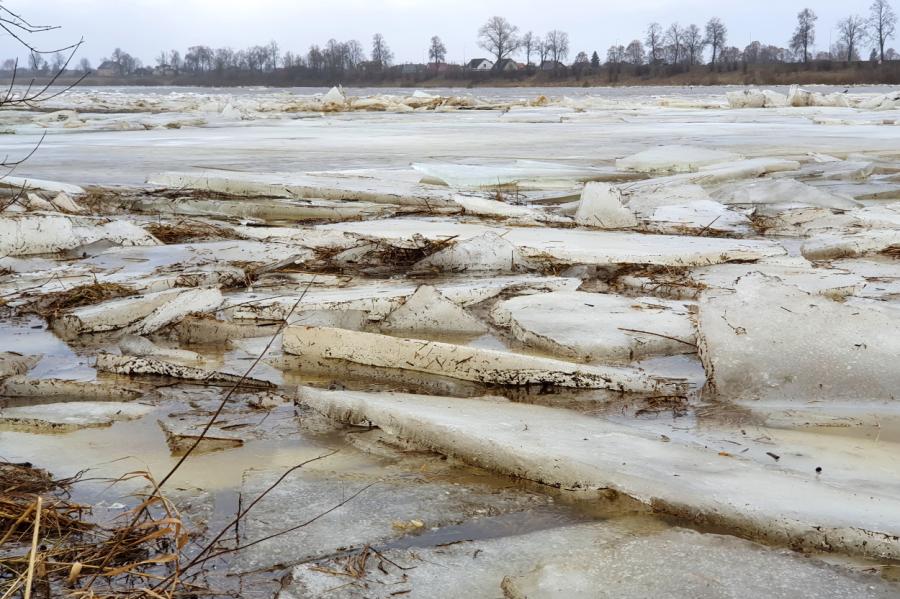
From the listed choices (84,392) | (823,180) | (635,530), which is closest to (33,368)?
(84,392)

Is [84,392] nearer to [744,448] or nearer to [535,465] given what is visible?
[535,465]

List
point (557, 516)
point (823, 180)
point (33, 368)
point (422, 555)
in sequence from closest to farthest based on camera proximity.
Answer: point (422, 555)
point (557, 516)
point (33, 368)
point (823, 180)

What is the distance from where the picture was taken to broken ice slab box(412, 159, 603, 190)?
22.7 feet

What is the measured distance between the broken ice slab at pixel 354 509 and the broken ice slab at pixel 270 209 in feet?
11.8

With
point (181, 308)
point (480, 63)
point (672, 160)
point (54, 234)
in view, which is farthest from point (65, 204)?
point (480, 63)

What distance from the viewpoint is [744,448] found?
209 cm

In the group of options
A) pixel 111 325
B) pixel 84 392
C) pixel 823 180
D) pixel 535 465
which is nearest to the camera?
Answer: pixel 535 465

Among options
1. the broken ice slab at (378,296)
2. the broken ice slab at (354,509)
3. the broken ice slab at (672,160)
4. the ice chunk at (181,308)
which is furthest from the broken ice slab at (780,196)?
the broken ice slab at (354,509)

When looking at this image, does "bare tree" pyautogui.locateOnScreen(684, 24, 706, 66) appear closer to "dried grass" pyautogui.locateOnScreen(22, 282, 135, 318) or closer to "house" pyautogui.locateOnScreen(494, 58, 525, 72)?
"house" pyautogui.locateOnScreen(494, 58, 525, 72)

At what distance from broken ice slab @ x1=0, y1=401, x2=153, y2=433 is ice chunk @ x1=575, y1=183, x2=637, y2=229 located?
300cm

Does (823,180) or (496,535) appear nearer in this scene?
(496,535)

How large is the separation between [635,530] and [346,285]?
2178mm

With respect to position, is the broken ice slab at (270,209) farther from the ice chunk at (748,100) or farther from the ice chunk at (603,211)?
the ice chunk at (748,100)

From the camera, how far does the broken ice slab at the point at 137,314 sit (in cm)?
312
